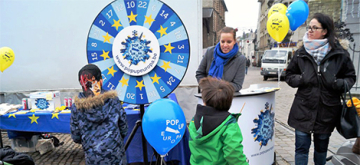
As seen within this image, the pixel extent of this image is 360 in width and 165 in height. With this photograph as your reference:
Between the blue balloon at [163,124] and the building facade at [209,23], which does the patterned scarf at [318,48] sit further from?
the blue balloon at [163,124]

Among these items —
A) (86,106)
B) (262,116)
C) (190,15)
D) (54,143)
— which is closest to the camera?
(86,106)

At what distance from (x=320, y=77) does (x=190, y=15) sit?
273 centimetres

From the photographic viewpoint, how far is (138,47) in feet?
7.06

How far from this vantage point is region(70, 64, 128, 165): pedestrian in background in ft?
6.20

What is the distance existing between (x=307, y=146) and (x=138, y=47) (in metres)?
1.89

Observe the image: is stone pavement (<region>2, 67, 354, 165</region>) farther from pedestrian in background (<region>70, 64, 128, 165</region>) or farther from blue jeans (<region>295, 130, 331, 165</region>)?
pedestrian in background (<region>70, 64, 128, 165</region>)

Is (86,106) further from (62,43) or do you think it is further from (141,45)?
(62,43)

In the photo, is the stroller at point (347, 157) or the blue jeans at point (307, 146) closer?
the blue jeans at point (307, 146)

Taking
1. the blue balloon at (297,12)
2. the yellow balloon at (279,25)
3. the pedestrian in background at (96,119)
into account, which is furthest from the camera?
the blue balloon at (297,12)

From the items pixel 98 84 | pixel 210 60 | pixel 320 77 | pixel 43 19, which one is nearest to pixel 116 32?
pixel 98 84

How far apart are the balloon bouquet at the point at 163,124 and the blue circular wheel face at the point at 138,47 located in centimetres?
44

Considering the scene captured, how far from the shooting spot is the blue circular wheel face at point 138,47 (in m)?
2.13

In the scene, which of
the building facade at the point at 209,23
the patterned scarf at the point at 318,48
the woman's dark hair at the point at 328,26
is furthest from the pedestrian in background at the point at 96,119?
the woman's dark hair at the point at 328,26

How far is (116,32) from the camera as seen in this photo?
7.03ft
